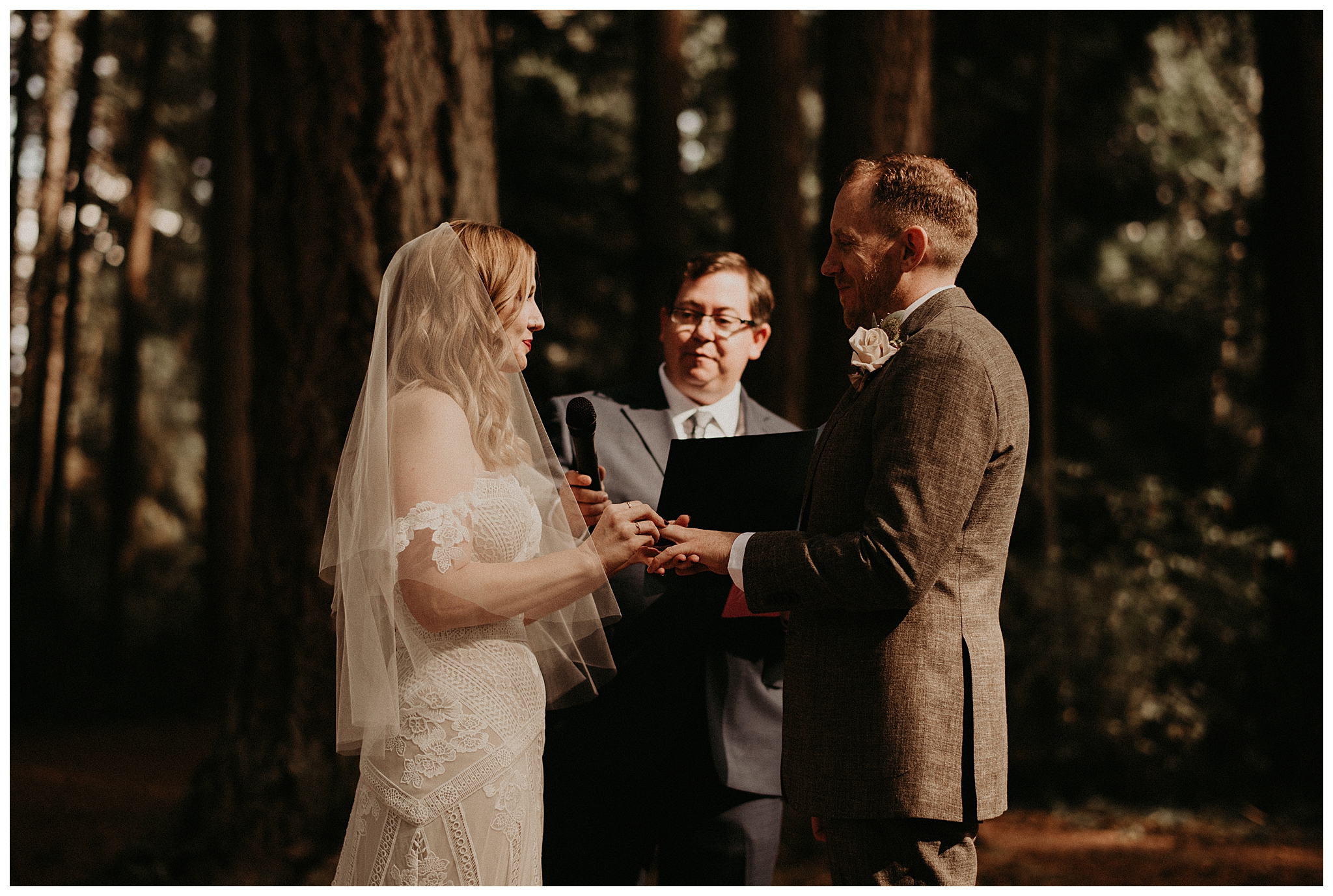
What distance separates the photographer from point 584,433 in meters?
3.03

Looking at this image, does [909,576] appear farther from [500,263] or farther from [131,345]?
[131,345]

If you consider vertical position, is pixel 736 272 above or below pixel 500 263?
above

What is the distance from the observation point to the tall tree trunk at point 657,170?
1062cm

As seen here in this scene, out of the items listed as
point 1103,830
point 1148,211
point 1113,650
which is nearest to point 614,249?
point 1148,211

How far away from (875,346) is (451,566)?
1196 mm

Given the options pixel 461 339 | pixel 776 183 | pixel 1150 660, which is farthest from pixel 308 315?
pixel 1150 660

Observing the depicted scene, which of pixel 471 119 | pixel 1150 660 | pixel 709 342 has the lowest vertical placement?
Answer: pixel 1150 660

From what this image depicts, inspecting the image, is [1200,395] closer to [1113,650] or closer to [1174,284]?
[1174,284]

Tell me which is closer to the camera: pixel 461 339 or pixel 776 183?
pixel 461 339

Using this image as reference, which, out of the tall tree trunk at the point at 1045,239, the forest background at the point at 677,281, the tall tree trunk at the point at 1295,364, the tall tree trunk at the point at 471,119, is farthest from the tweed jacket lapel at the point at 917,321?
the tall tree trunk at the point at 1045,239

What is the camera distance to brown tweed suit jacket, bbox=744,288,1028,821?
8.02 ft

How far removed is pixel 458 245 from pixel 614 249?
12218 millimetres

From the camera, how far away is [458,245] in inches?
116

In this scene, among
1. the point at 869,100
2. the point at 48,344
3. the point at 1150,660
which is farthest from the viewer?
the point at 48,344
